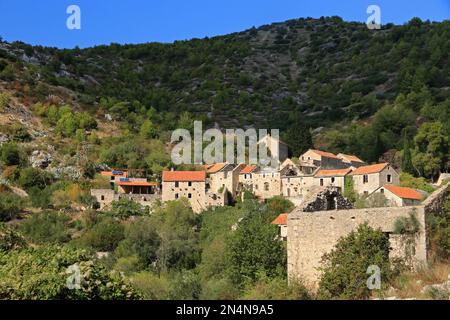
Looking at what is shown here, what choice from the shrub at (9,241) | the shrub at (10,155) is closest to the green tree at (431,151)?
the shrub at (10,155)

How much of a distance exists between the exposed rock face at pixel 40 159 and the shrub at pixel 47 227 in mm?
13586

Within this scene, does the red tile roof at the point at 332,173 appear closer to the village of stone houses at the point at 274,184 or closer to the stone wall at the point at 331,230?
the village of stone houses at the point at 274,184

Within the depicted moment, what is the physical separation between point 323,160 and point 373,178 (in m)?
12.0

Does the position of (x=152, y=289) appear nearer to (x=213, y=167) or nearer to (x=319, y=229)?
(x=319, y=229)

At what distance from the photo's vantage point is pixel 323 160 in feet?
237

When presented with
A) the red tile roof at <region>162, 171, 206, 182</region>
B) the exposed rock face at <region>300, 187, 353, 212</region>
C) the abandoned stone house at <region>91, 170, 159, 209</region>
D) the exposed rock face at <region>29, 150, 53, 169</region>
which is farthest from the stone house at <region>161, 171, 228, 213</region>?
the exposed rock face at <region>300, 187, 353, 212</region>

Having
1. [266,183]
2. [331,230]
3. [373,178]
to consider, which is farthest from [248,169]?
[331,230]

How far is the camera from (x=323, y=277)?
14.7 metres

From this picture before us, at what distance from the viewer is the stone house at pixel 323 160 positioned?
7219 cm

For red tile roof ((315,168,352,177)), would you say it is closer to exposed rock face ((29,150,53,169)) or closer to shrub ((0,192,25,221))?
shrub ((0,192,25,221))

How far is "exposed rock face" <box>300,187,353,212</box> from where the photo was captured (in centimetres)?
1692
